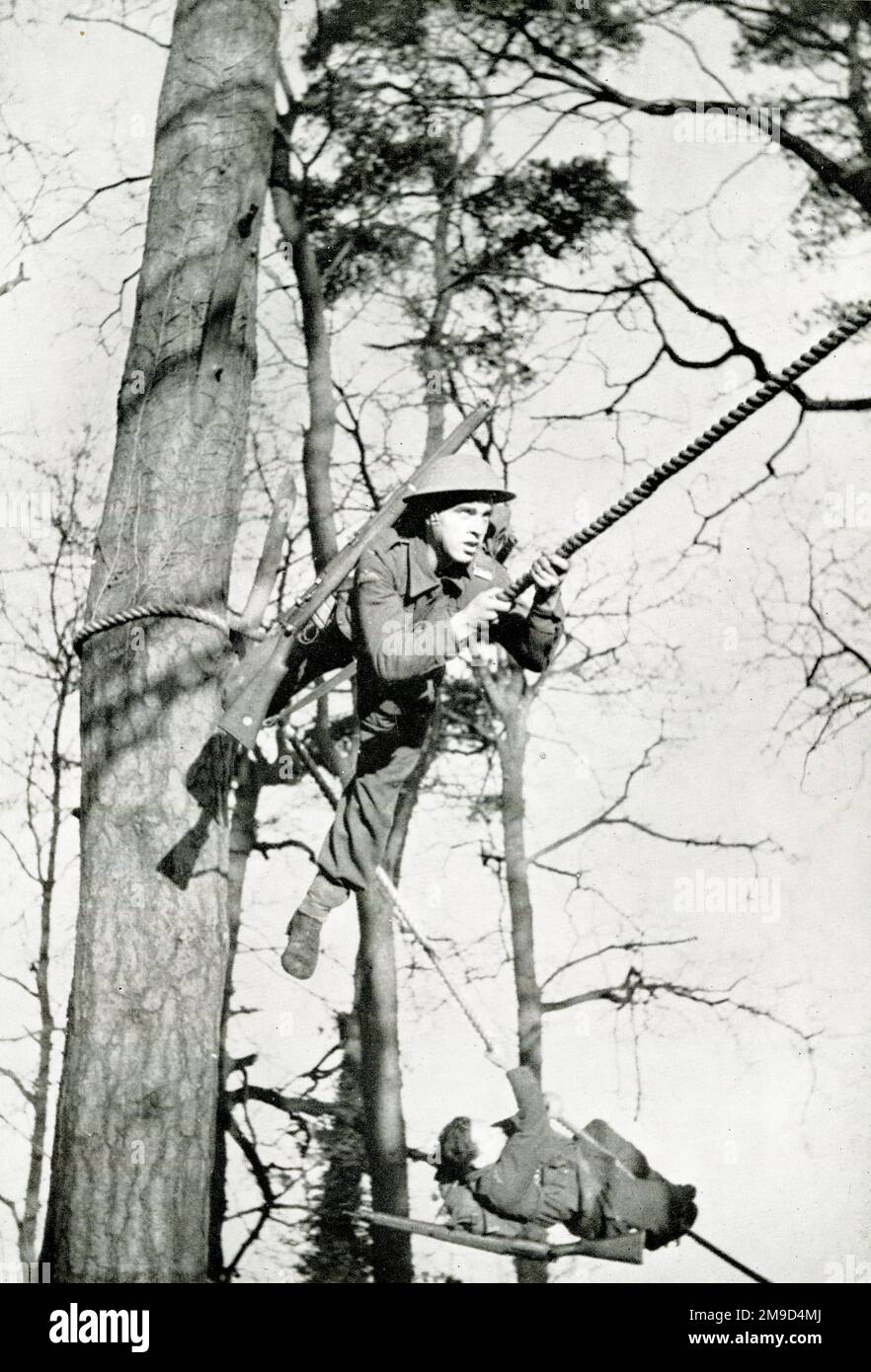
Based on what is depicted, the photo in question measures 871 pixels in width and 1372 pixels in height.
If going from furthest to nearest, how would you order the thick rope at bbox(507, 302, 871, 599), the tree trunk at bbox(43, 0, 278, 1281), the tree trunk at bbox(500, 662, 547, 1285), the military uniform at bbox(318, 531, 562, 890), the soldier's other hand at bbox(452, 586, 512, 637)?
the tree trunk at bbox(500, 662, 547, 1285) < the military uniform at bbox(318, 531, 562, 890) < the soldier's other hand at bbox(452, 586, 512, 637) < the tree trunk at bbox(43, 0, 278, 1281) < the thick rope at bbox(507, 302, 871, 599)

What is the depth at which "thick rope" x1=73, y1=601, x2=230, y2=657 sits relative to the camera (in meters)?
4.09

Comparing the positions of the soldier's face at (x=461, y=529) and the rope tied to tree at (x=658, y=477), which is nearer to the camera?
the rope tied to tree at (x=658, y=477)

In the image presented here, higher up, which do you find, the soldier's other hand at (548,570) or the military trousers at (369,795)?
the soldier's other hand at (548,570)

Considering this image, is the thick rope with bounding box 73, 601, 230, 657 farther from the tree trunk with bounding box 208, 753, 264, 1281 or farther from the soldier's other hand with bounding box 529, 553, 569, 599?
the tree trunk with bounding box 208, 753, 264, 1281

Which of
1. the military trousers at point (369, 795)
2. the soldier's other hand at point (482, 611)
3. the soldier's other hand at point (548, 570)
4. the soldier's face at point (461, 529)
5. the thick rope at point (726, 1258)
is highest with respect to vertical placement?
the soldier's face at point (461, 529)

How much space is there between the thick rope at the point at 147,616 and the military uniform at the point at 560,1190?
1772mm

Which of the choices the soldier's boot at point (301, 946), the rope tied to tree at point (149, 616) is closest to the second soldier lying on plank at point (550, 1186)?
the soldier's boot at point (301, 946)

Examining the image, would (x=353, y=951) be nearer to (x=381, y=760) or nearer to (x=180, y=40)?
(x=381, y=760)

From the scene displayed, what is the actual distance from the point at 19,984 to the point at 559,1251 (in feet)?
8.46

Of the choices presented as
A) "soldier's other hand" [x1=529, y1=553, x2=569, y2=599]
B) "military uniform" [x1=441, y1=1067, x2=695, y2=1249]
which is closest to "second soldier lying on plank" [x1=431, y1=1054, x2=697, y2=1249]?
"military uniform" [x1=441, y1=1067, x2=695, y2=1249]

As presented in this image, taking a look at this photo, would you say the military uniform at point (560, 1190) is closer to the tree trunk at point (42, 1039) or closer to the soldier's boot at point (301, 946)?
the soldier's boot at point (301, 946)

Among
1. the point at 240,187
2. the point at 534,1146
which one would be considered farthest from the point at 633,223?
the point at 534,1146

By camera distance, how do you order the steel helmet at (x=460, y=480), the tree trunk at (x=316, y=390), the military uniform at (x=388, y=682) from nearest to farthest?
the military uniform at (x=388, y=682) < the steel helmet at (x=460, y=480) < the tree trunk at (x=316, y=390)

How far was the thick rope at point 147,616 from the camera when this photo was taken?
13.4 ft
